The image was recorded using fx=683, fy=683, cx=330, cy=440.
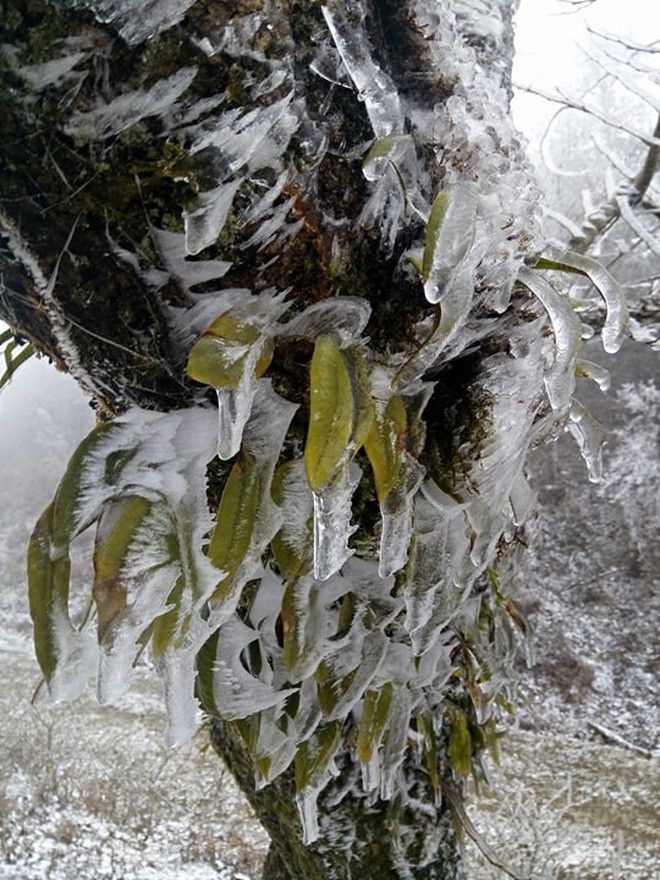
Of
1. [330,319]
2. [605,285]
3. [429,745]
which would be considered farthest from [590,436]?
[429,745]

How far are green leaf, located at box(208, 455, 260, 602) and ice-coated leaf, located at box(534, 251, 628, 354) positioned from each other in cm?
33

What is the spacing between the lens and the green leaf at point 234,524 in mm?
590

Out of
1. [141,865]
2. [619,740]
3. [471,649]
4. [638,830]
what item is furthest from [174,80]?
[619,740]

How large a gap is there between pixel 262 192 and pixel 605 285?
1.02 ft

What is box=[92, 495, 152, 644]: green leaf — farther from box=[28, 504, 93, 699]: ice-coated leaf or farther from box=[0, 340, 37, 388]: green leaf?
box=[0, 340, 37, 388]: green leaf

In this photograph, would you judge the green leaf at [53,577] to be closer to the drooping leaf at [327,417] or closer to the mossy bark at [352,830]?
the drooping leaf at [327,417]

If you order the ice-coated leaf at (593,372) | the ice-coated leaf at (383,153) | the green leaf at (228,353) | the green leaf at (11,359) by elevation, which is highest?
the green leaf at (11,359)

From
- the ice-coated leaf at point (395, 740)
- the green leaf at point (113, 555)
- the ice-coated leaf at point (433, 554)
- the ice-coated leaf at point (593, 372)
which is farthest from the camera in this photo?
the ice-coated leaf at point (395, 740)

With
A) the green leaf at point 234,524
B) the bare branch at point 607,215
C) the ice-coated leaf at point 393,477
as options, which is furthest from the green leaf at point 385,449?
the bare branch at point 607,215

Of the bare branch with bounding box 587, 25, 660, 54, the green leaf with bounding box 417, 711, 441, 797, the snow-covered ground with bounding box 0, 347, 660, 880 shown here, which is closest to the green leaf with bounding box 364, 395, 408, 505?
the green leaf with bounding box 417, 711, 441, 797

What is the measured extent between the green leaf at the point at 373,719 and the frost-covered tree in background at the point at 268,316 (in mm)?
153

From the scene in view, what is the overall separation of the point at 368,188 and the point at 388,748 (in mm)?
786

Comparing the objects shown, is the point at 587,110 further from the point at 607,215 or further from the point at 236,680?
the point at 236,680

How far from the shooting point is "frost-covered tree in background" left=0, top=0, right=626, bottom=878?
20.3 inches
